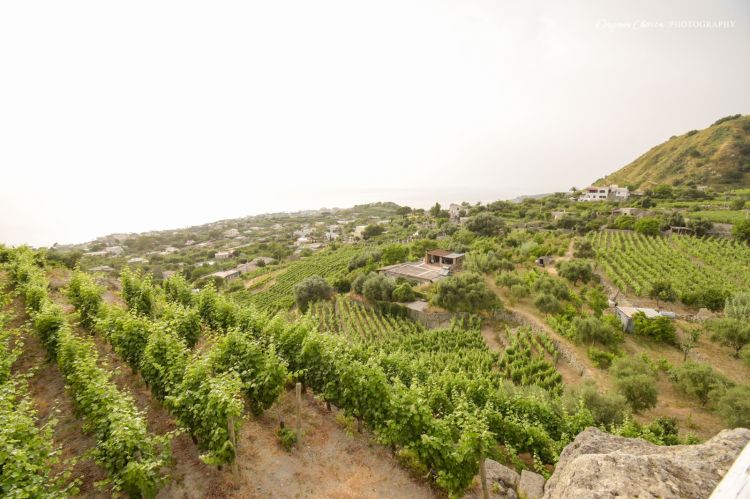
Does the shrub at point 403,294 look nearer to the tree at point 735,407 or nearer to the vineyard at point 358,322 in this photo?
the vineyard at point 358,322

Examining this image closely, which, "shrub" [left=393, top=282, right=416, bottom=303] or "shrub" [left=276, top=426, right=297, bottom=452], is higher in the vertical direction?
"shrub" [left=276, top=426, right=297, bottom=452]

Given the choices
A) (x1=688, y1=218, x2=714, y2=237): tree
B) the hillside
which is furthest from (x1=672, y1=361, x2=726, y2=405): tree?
the hillside

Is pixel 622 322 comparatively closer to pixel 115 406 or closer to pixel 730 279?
pixel 730 279

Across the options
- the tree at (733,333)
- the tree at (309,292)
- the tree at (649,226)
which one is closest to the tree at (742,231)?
the tree at (649,226)

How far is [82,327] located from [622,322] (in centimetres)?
3381

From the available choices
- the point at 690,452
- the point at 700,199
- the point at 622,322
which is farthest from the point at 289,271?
the point at 700,199

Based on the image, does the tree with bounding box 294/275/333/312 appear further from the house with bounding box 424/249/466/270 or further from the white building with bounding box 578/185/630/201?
the white building with bounding box 578/185/630/201

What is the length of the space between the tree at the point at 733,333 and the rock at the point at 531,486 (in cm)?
2269

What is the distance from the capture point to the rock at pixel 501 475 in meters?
7.54

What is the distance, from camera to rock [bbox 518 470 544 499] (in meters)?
7.06

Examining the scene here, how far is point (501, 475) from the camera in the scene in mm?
7688

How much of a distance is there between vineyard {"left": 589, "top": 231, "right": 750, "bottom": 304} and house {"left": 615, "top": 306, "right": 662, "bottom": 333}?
10.9ft

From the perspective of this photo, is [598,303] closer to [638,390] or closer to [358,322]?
[638,390]

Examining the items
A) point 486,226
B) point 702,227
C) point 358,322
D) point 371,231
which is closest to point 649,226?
point 702,227
